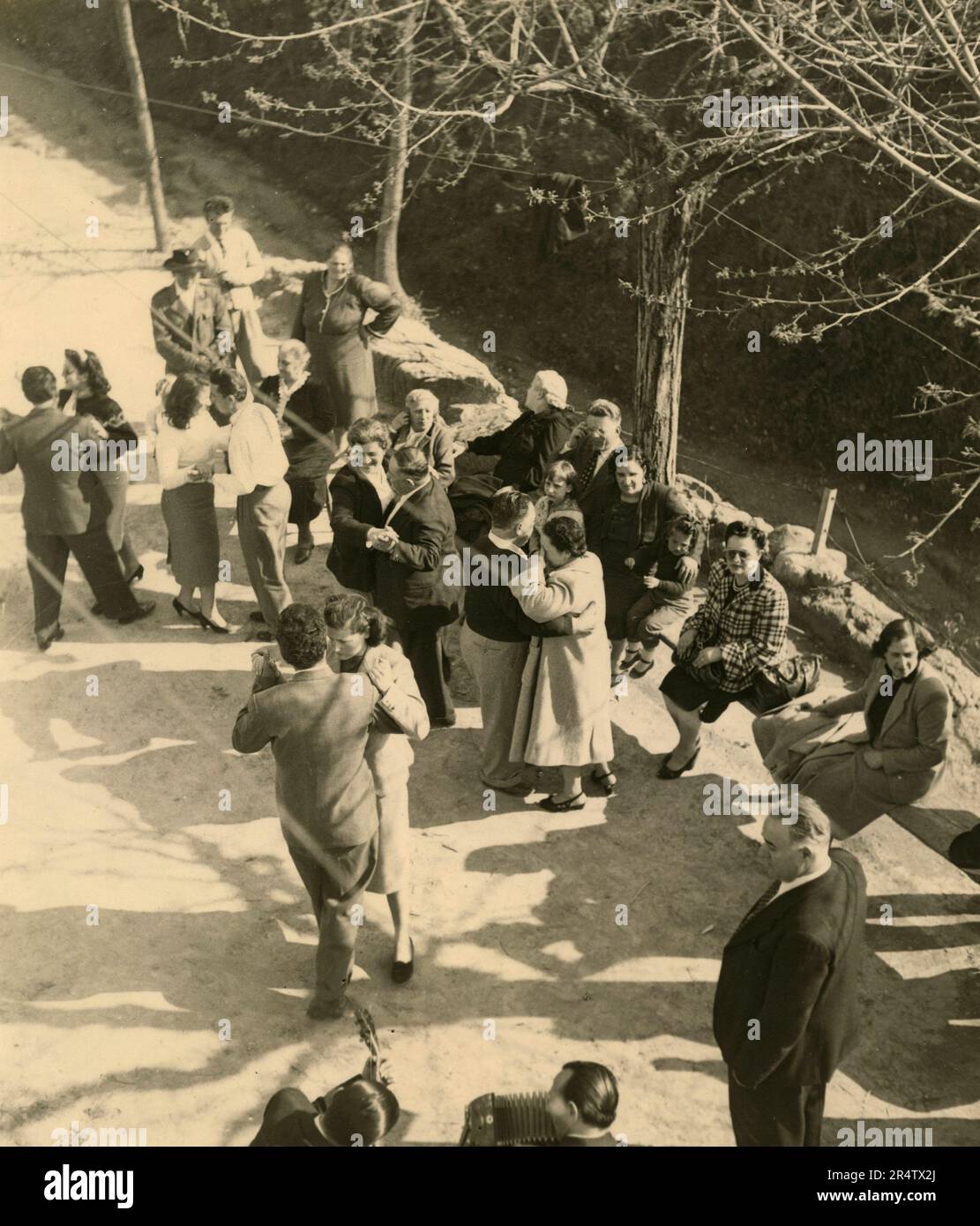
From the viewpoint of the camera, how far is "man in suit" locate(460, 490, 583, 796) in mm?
5074

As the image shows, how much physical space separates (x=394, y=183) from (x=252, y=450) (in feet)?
18.1

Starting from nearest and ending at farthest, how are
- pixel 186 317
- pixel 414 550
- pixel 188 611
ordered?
1. pixel 414 550
2. pixel 188 611
3. pixel 186 317

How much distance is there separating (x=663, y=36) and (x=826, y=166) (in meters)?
2.28

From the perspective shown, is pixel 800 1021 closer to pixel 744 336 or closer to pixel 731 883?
pixel 731 883

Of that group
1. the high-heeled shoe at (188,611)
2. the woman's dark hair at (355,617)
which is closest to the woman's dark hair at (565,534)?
the woman's dark hair at (355,617)

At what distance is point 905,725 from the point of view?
198 inches

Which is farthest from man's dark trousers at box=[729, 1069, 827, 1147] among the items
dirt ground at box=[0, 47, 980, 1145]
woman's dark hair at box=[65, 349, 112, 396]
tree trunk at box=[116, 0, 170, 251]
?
tree trunk at box=[116, 0, 170, 251]

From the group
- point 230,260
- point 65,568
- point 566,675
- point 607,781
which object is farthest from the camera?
point 230,260

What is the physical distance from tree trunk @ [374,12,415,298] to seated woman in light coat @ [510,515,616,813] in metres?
3.82

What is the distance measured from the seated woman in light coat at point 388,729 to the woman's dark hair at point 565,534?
0.90 m

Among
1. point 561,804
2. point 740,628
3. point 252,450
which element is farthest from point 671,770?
point 252,450

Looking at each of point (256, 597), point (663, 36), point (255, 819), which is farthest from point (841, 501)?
point (255, 819)

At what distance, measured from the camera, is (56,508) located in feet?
20.9

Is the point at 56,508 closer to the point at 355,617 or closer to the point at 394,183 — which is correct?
the point at 355,617
